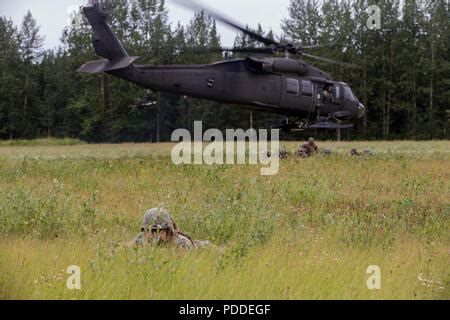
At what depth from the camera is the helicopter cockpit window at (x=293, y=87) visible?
2319 centimetres

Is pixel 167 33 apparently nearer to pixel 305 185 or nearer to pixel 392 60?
pixel 392 60

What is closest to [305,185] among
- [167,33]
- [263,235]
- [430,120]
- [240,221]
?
[240,221]

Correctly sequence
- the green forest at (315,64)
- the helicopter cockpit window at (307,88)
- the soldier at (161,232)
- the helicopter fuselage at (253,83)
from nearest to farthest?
the soldier at (161,232)
the helicopter fuselage at (253,83)
the helicopter cockpit window at (307,88)
the green forest at (315,64)

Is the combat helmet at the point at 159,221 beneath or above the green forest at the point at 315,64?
beneath

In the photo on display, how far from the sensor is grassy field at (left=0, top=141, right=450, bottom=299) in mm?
5984

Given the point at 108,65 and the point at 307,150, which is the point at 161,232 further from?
the point at 307,150

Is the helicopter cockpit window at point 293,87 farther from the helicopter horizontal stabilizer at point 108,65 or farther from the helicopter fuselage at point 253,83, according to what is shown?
the helicopter horizontal stabilizer at point 108,65

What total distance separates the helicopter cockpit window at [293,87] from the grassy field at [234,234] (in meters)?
6.00

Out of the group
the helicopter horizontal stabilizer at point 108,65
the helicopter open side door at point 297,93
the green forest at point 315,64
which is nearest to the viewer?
the helicopter horizontal stabilizer at point 108,65

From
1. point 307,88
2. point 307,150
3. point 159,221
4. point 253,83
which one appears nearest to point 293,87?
point 307,88

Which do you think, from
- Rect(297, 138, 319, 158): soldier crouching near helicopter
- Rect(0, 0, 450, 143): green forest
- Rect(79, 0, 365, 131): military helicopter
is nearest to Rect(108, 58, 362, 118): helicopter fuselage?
Rect(79, 0, 365, 131): military helicopter

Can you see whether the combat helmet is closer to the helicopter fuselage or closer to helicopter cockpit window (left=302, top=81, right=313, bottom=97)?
the helicopter fuselage

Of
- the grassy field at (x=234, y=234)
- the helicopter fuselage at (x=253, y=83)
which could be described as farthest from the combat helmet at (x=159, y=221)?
the helicopter fuselage at (x=253, y=83)

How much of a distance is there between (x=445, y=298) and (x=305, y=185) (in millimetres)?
8645
